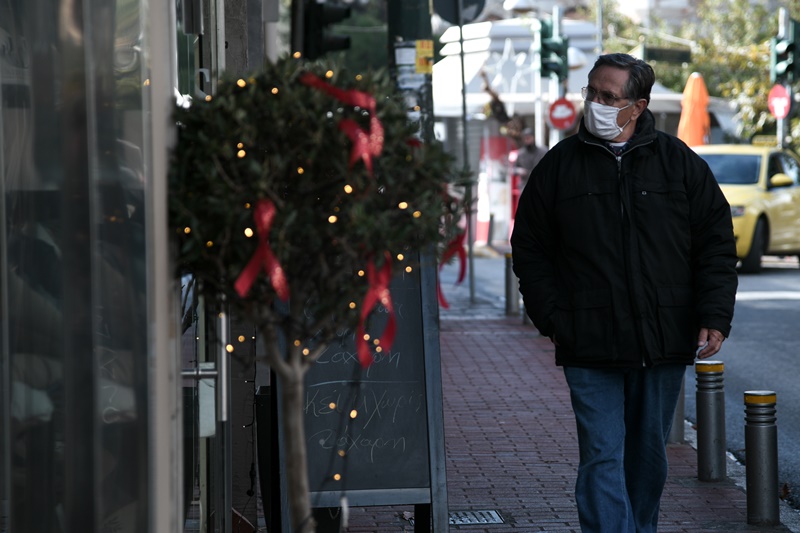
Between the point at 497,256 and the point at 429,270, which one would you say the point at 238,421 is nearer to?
the point at 429,270

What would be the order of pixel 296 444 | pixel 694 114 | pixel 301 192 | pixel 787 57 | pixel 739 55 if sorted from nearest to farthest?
pixel 301 192
pixel 296 444
pixel 787 57
pixel 694 114
pixel 739 55

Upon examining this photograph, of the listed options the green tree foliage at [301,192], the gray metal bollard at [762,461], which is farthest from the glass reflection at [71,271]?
the gray metal bollard at [762,461]

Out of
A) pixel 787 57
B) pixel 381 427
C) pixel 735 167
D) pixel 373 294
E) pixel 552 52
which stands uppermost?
pixel 787 57

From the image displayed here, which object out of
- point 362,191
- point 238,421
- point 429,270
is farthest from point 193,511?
point 362,191

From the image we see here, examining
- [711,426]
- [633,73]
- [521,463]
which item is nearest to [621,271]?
[633,73]

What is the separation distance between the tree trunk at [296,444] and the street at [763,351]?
3128 mm

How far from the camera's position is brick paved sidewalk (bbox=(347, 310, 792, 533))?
20.5 feet

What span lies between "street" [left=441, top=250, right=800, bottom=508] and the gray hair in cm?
150

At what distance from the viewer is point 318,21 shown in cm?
1530

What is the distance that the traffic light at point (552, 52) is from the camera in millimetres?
22578

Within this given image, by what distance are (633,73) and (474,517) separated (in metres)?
2.38

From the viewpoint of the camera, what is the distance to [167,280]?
284cm

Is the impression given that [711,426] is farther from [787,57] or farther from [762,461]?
[787,57]

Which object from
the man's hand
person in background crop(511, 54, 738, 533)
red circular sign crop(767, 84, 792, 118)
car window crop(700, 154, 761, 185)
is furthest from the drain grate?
red circular sign crop(767, 84, 792, 118)
